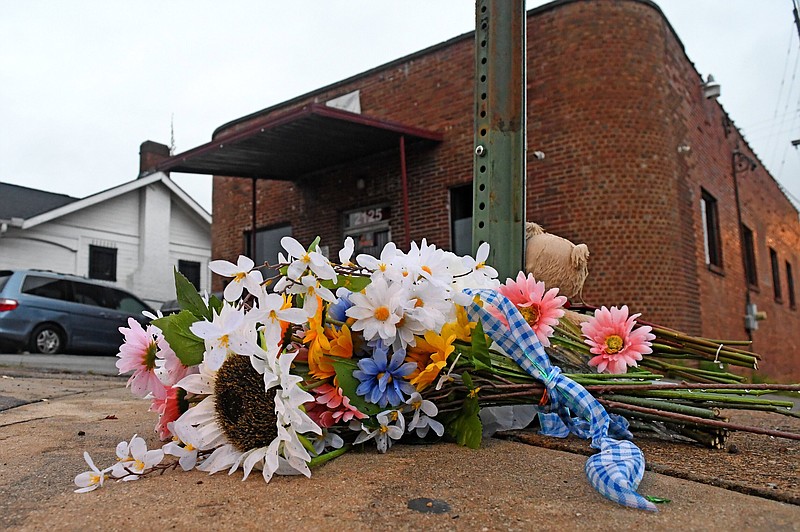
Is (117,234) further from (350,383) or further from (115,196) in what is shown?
(350,383)

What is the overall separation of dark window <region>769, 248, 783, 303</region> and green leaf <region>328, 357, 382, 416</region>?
17.0 meters

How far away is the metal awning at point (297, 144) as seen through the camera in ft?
28.3

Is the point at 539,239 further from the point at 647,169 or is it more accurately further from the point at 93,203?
the point at 93,203

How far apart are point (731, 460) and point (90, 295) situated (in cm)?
1340

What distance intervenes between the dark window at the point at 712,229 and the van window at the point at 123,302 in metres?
11.6

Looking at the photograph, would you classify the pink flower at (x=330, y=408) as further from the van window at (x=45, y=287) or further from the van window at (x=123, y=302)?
the van window at (x=123, y=302)

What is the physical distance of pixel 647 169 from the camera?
8688 mm

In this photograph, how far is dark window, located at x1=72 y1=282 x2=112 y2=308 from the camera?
12.7m

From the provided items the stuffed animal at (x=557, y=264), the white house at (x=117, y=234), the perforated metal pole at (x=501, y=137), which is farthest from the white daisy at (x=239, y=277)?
the white house at (x=117, y=234)

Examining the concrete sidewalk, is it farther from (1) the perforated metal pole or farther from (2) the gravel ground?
(1) the perforated metal pole

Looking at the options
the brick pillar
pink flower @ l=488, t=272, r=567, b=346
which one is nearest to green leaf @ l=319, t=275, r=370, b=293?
pink flower @ l=488, t=272, r=567, b=346

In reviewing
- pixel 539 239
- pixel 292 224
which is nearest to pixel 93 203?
pixel 292 224

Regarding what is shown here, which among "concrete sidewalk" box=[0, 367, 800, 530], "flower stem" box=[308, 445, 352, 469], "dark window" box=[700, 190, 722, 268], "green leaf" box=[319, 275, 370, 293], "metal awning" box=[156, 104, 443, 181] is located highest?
"metal awning" box=[156, 104, 443, 181]

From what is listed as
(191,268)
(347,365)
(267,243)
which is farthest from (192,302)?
(191,268)
